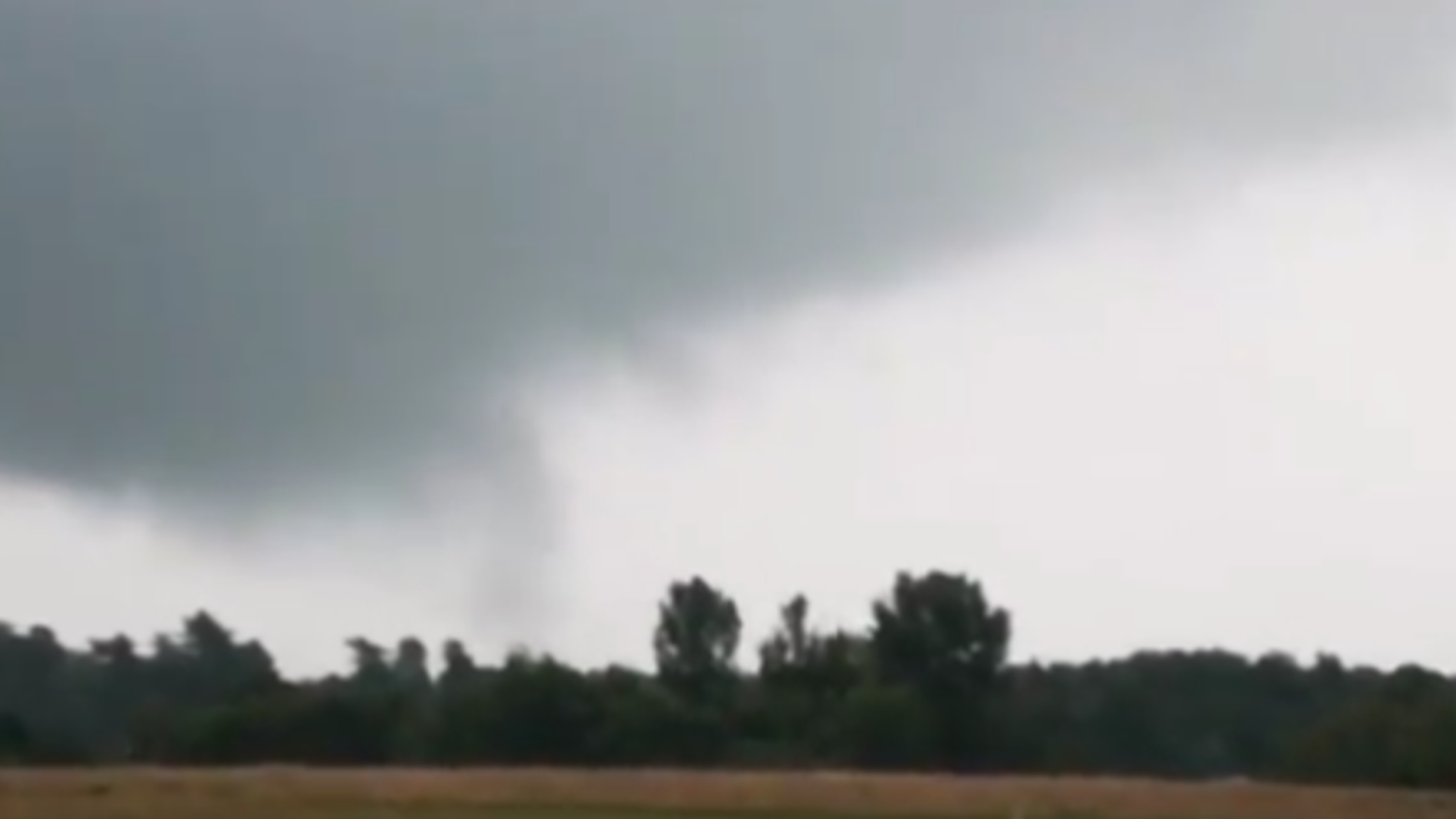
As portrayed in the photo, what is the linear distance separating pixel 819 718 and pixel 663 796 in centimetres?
4130

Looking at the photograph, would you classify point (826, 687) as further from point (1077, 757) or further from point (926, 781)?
point (926, 781)

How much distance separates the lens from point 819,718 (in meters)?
109

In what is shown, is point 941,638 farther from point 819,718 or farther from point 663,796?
point 663,796

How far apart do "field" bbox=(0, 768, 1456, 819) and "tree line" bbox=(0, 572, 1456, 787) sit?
726 inches

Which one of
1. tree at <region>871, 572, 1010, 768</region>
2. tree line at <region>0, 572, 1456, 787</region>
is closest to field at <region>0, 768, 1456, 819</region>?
tree line at <region>0, 572, 1456, 787</region>

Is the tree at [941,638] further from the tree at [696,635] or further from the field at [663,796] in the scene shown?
the field at [663,796]

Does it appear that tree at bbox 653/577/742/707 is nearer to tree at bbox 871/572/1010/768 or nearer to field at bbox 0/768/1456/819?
tree at bbox 871/572/1010/768

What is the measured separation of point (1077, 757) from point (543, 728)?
21.3 metres

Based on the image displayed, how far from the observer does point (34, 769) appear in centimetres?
7775

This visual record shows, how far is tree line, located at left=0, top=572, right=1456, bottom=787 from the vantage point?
99438mm

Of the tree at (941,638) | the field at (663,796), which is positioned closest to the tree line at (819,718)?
the tree at (941,638)

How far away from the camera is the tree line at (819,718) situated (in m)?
99.4

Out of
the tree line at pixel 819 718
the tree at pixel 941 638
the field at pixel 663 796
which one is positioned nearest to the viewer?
the field at pixel 663 796

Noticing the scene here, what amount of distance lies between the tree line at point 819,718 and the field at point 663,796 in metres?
18.4
